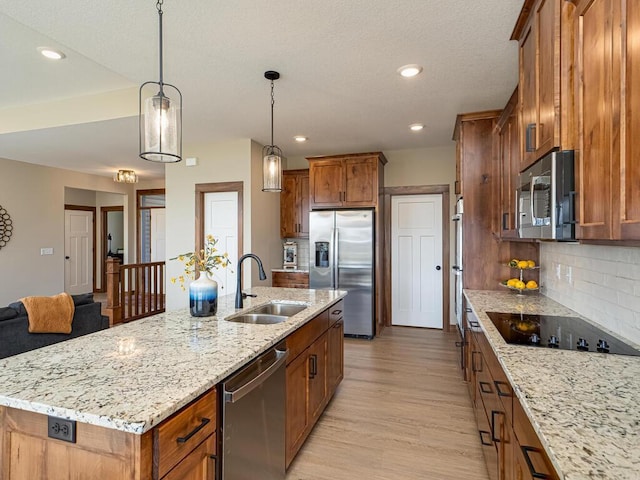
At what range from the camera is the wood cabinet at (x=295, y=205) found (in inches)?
225

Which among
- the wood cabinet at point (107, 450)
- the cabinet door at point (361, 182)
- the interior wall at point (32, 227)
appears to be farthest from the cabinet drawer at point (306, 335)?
the interior wall at point (32, 227)

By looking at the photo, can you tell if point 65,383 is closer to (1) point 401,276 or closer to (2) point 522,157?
(2) point 522,157

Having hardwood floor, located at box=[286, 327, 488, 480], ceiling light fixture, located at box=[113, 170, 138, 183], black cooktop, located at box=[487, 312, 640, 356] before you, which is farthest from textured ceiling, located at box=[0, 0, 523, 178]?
hardwood floor, located at box=[286, 327, 488, 480]

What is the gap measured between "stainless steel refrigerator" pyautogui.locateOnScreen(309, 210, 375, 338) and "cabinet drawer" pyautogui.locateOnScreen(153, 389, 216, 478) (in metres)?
3.74

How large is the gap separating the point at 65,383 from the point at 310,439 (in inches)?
69.2

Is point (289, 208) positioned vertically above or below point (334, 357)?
above

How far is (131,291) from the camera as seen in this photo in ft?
19.5

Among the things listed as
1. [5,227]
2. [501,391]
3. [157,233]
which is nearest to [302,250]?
[157,233]

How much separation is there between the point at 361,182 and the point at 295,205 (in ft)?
4.06

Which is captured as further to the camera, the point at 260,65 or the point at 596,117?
the point at 260,65

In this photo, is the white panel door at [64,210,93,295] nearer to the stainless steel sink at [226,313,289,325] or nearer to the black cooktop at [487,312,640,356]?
the stainless steel sink at [226,313,289,325]

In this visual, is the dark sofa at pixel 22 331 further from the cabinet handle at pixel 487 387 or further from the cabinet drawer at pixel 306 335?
the cabinet handle at pixel 487 387

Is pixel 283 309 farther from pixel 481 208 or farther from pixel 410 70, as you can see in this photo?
pixel 481 208

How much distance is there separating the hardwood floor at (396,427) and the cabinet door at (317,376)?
0.19 metres
